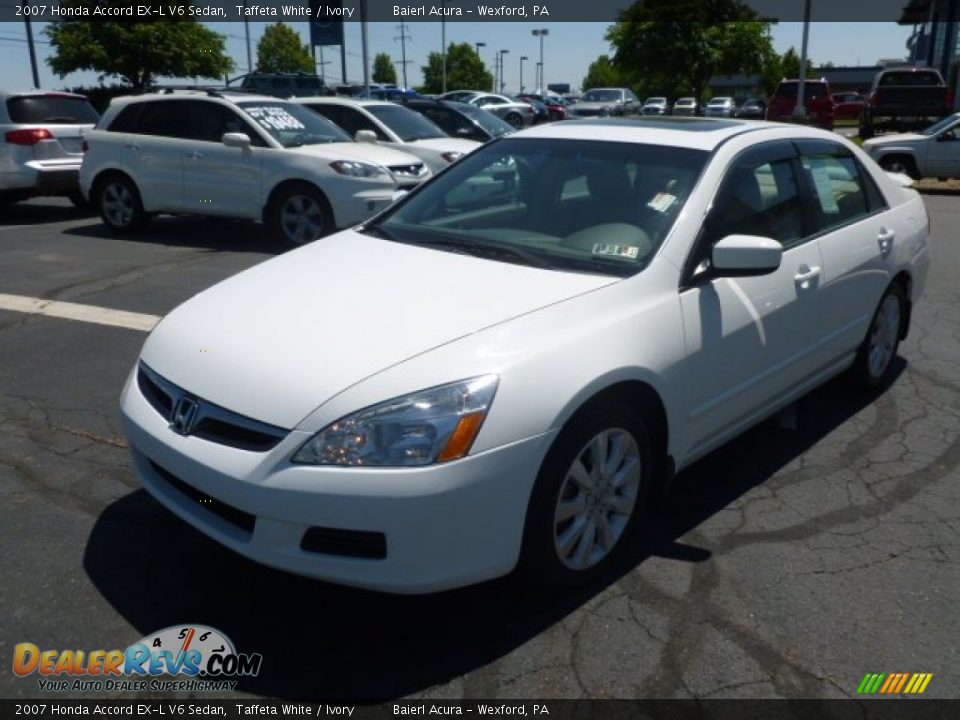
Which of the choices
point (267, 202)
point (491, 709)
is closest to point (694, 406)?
point (491, 709)

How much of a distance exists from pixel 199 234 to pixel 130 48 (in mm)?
28958

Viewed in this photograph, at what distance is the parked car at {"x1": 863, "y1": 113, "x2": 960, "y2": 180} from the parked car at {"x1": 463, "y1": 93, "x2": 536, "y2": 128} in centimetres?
1901

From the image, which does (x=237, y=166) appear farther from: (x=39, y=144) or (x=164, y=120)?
(x=39, y=144)

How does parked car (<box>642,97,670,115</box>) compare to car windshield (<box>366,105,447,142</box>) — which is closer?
car windshield (<box>366,105,447,142</box>)

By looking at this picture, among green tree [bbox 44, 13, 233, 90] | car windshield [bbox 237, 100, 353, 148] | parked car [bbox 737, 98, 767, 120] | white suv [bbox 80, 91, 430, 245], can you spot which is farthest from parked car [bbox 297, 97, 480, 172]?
parked car [bbox 737, 98, 767, 120]

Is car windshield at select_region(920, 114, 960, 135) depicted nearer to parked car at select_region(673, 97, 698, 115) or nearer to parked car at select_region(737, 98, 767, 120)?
parked car at select_region(737, 98, 767, 120)

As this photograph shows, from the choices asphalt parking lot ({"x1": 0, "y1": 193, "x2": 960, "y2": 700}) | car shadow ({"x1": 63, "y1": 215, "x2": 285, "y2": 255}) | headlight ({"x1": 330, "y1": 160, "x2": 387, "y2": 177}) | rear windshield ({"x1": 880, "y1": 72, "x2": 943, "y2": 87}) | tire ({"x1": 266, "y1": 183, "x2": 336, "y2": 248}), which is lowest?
asphalt parking lot ({"x1": 0, "y1": 193, "x2": 960, "y2": 700})

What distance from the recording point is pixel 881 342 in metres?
5.30

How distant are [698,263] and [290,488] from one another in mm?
1872

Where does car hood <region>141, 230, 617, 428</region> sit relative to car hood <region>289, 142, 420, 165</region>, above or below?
below

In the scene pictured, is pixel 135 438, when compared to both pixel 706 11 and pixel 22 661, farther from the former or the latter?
pixel 706 11

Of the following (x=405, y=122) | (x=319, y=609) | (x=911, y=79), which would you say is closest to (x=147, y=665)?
(x=319, y=609)

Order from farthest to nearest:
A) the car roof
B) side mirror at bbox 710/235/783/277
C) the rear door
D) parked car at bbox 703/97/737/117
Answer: parked car at bbox 703/97/737/117 → the rear door → the car roof → side mirror at bbox 710/235/783/277

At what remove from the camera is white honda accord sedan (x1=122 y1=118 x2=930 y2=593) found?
2.71 metres
